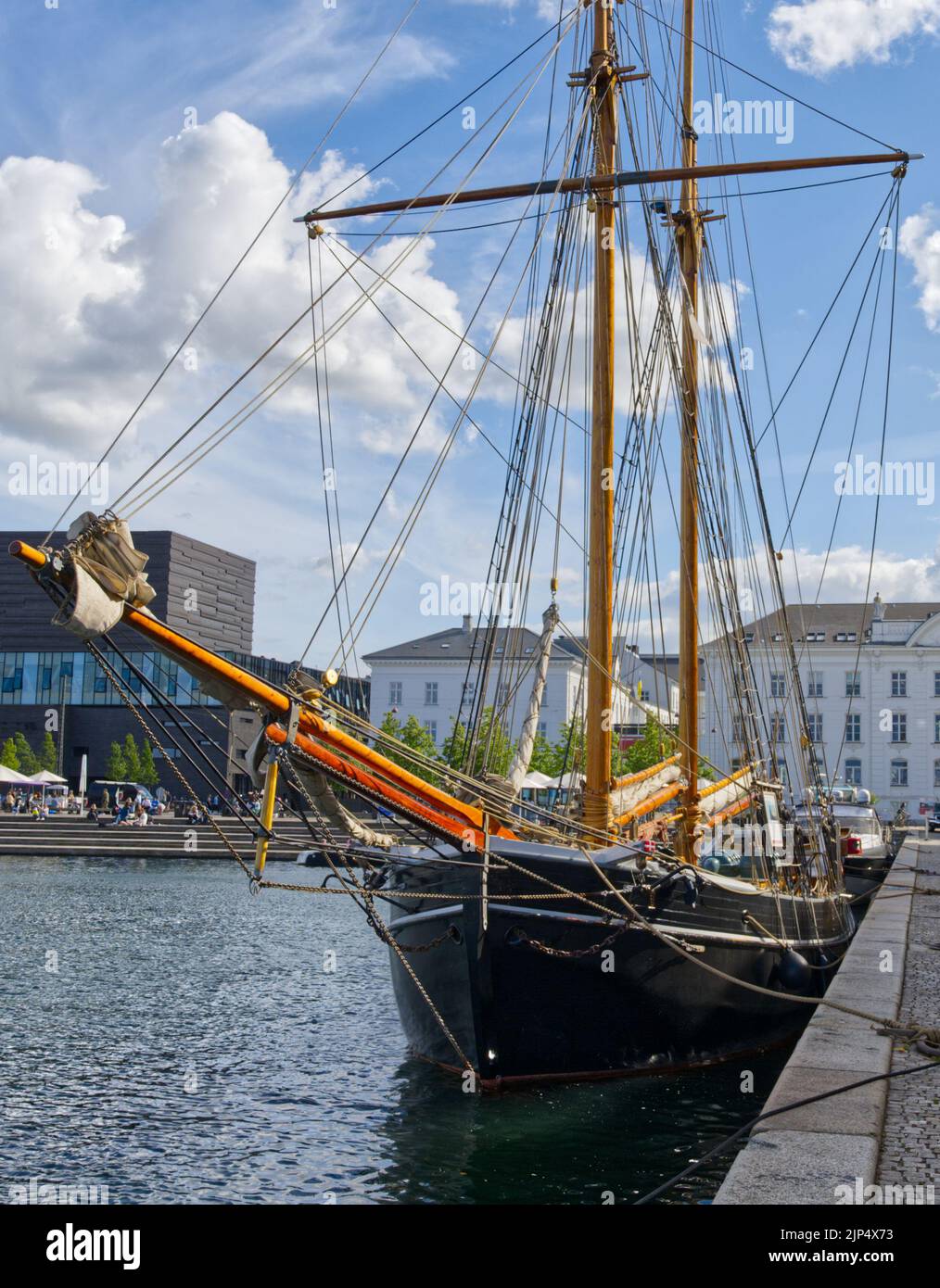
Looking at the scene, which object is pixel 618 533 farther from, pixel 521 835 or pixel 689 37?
pixel 689 37

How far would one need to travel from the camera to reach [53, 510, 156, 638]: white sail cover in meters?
8.86

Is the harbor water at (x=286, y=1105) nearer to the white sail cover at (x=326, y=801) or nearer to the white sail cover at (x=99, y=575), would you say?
the white sail cover at (x=326, y=801)

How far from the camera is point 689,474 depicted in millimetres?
20266

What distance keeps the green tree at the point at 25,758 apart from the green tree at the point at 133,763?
18.0 feet

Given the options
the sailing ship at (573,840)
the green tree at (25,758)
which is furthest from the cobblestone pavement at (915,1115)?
the green tree at (25,758)

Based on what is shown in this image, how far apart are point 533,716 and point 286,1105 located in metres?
5.89

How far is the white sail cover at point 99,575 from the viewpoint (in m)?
8.86

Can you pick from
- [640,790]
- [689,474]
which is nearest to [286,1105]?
[640,790]

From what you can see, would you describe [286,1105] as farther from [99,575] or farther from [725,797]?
[725,797]

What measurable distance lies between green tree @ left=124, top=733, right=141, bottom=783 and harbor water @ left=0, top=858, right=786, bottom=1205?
5706 cm

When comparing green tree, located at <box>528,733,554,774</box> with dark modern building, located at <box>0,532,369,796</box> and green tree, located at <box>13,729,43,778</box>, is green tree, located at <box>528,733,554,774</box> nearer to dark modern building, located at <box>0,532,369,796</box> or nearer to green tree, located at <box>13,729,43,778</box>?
dark modern building, located at <box>0,532,369,796</box>

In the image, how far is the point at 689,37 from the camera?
23391 millimetres
